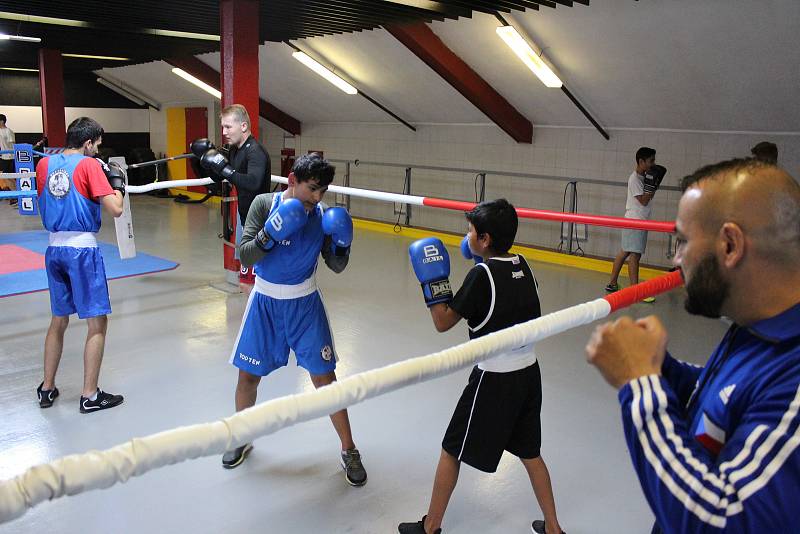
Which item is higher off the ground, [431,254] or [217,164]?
[217,164]

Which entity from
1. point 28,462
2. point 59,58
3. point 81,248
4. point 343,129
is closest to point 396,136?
point 343,129

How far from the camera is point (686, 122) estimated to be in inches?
307

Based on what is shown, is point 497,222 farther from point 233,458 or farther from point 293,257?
point 233,458

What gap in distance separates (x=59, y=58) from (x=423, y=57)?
22.3 ft

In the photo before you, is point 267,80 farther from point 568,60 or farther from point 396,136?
point 568,60

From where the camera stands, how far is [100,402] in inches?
152

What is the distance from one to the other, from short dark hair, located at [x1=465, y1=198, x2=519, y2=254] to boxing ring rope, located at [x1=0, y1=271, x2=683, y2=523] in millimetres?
731

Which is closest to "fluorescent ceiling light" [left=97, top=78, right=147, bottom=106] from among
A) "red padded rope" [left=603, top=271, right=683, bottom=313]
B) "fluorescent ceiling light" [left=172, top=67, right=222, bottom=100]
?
"fluorescent ceiling light" [left=172, top=67, right=222, bottom=100]

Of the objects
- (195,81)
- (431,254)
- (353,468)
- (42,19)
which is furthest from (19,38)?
(431,254)

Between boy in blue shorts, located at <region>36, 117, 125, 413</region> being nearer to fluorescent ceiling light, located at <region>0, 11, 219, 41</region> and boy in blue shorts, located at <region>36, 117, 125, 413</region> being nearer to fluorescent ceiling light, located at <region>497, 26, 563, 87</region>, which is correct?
fluorescent ceiling light, located at <region>497, 26, 563, 87</region>

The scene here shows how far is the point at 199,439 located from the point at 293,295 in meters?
1.87

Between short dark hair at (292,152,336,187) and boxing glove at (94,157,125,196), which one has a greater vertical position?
short dark hair at (292,152,336,187)

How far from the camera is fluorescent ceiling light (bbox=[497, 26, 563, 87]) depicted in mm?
7090

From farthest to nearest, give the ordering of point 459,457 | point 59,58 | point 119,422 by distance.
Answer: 1. point 59,58
2. point 119,422
3. point 459,457
